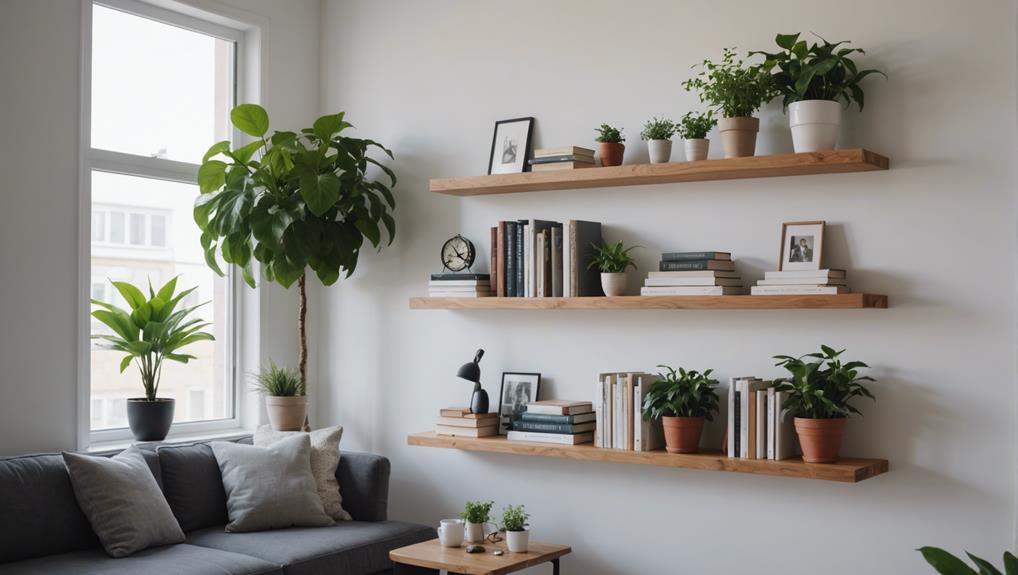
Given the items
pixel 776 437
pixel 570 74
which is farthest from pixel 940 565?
pixel 570 74

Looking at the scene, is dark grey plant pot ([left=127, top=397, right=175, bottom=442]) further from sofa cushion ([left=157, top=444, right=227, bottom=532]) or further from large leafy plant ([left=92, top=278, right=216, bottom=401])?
sofa cushion ([left=157, top=444, right=227, bottom=532])

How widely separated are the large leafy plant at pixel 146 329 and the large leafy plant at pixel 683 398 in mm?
1920

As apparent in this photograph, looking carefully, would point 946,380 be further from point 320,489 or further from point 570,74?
point 320,489

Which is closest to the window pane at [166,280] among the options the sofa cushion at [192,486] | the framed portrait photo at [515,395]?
the sofa cushion at [192,486]

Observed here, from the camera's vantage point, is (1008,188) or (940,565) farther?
(1008,188)

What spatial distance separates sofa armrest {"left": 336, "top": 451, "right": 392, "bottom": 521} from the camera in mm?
4074

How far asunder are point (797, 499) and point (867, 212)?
3.36ft

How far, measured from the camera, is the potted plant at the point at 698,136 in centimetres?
358

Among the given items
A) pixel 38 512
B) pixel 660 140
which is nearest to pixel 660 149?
pixel 660 140

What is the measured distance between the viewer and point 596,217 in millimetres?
3998

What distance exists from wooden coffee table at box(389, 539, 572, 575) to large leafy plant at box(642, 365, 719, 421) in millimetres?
605

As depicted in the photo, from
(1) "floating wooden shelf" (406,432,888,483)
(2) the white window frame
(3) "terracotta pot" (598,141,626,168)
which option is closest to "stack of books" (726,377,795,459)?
(1) "floating wooden shelf" (406,432,888,483)

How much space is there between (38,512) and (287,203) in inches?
60.0

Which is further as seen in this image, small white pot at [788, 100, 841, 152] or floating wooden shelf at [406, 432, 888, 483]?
small white pot at [788, 100, 841, 152]
